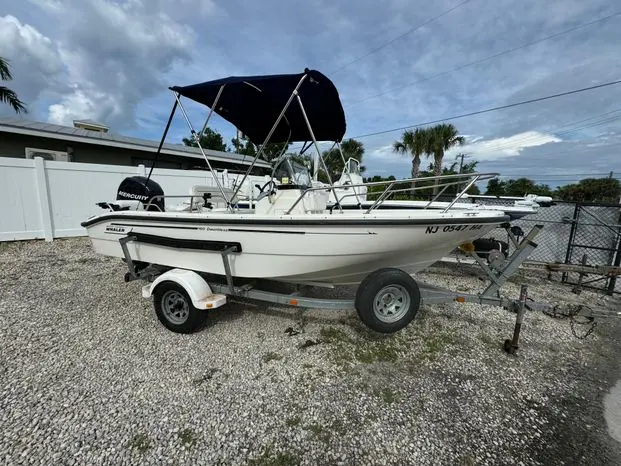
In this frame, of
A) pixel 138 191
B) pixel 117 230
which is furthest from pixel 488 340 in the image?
pixel 138 191

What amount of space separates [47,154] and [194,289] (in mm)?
11166

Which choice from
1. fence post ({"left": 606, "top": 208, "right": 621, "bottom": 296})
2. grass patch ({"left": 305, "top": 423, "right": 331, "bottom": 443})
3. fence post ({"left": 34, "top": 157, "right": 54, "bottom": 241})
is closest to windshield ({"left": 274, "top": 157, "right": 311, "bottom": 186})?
grass patch ({"left": 305, "top": 423, "right": 331, "bottom": 443})

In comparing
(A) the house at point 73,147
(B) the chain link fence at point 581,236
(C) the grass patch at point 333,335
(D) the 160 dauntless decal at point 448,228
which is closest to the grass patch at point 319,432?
(C) the grass patch at point 333,335

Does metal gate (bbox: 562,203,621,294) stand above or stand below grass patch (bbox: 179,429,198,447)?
above

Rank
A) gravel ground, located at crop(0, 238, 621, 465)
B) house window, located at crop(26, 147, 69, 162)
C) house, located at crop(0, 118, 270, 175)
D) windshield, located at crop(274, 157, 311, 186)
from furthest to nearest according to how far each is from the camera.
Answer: house window, located at crop(26, 147, 69, 162)
house, located at crop(0, 118, 270, 175)
windshield, located at crop(274, 157, 311, 186)
gravel ground, located at crop(0, 238, 621, 465)

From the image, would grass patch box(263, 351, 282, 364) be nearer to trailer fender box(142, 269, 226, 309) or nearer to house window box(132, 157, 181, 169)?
trailer fender box(142, 269, 226, 309)

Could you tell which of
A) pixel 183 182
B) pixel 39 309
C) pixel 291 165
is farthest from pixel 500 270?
pixel 183 182

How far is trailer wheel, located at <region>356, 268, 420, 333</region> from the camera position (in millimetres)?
2650

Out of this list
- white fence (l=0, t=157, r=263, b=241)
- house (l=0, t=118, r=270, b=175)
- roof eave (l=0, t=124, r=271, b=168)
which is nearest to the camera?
white fence (l=0, t=157, r=263, b=241)

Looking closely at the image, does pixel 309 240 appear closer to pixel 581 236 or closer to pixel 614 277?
pixel 614 277

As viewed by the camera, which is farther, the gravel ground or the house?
the house

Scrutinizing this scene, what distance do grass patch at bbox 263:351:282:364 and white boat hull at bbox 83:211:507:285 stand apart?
755mm

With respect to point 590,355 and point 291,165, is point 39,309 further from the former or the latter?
point 590,355

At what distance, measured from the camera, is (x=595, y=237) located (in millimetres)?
5559
